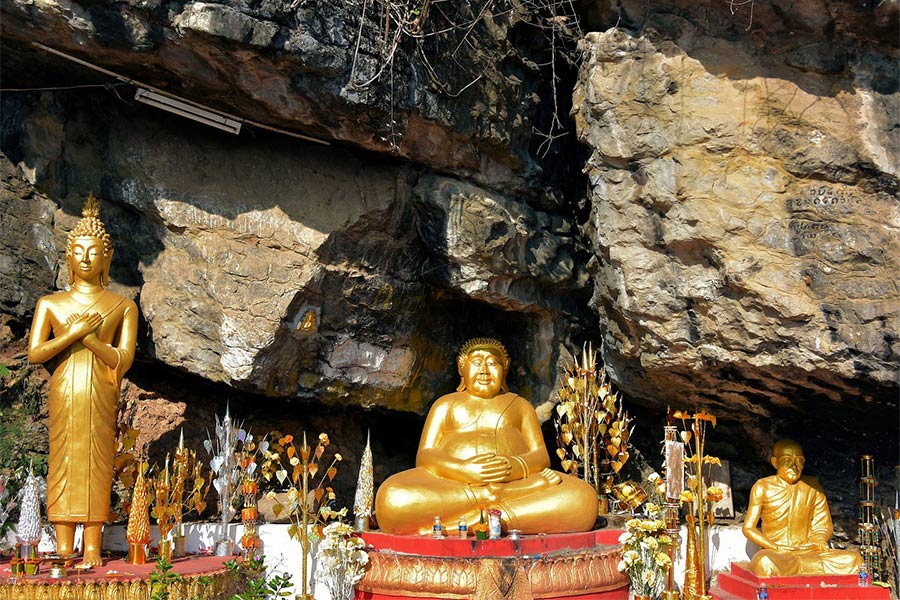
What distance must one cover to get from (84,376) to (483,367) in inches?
140

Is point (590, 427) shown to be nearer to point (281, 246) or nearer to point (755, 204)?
point (755, 204)

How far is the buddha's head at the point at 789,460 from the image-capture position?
8484mm

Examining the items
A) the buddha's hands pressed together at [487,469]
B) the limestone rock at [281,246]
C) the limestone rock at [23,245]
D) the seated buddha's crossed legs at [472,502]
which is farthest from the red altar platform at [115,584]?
the limestone rock at [23,245]

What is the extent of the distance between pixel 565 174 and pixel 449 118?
6.23 ft

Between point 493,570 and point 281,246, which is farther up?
point 281,246

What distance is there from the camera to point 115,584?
661 cm

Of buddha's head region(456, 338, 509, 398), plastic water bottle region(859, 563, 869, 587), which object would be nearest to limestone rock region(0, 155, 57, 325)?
buddha's head region(456, 338, 509, 398)

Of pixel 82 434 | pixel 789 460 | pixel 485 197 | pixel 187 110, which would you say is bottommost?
pixel 789 460

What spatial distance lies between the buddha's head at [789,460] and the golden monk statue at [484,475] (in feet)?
5.91

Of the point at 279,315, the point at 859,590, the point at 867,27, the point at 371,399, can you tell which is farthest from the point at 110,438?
the point at 867,27

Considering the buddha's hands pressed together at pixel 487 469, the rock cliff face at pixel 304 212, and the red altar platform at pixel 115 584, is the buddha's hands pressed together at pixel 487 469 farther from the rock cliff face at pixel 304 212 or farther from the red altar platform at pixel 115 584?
the red altar platform at pixel 115 584

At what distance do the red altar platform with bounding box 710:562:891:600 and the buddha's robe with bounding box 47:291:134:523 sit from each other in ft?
16.4

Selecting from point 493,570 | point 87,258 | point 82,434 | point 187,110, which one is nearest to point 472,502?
point 493,570

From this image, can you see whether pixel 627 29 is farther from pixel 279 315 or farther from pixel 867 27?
pixel 279 315
